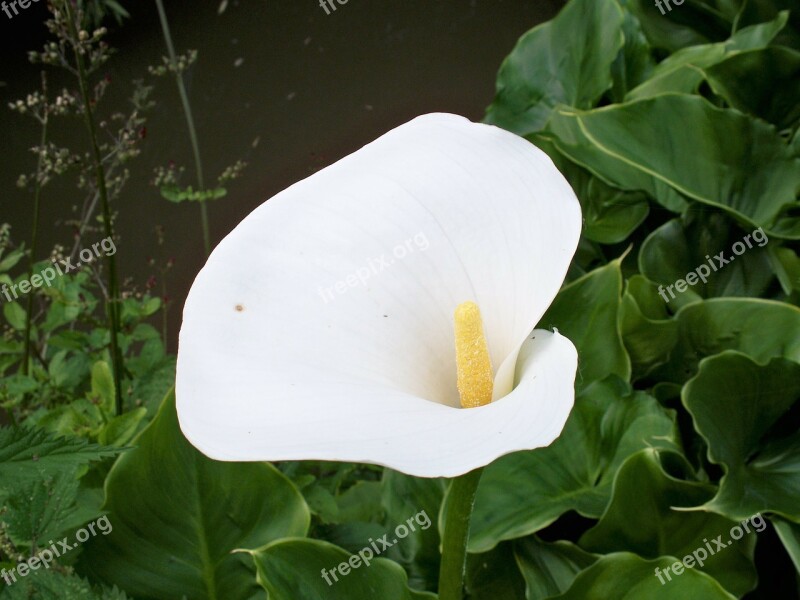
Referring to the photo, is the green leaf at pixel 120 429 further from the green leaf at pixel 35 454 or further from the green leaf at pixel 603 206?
the green leaf at pixel 603 206

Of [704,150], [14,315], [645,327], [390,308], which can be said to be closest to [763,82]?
[704,150]

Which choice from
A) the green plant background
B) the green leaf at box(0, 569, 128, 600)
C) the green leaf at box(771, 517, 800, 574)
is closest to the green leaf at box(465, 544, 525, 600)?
the green plant background

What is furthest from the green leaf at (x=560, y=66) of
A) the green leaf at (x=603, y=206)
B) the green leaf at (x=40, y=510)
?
the green leaf at (x=40, y=510)

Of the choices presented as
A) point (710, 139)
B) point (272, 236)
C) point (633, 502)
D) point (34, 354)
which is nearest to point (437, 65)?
point (710, 139)

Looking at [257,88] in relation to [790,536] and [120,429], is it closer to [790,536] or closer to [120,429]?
[120,429]

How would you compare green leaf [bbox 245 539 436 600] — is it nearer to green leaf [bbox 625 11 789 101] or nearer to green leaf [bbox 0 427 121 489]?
green leaf [bbox 0 427 121 489]

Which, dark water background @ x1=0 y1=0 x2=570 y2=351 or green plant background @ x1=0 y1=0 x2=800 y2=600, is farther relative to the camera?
dark water background @ x1=0 y1=0 x2=570 y2=351
